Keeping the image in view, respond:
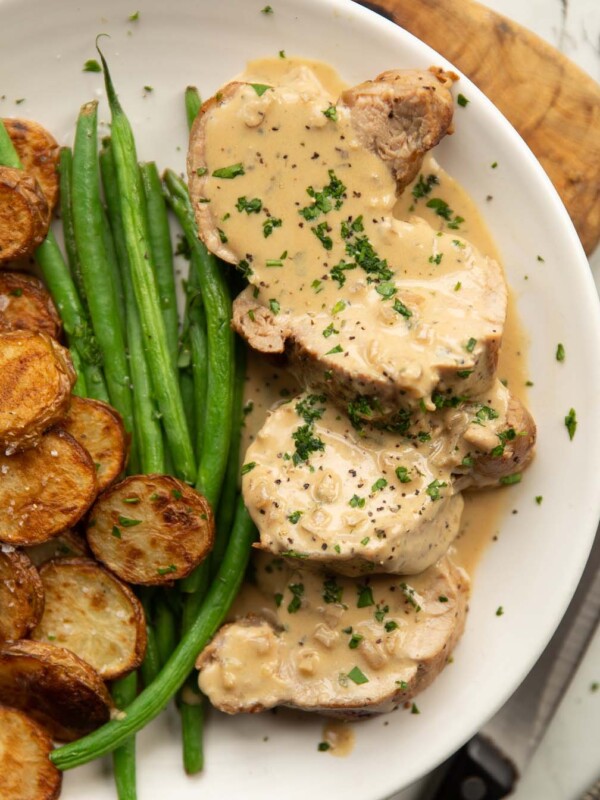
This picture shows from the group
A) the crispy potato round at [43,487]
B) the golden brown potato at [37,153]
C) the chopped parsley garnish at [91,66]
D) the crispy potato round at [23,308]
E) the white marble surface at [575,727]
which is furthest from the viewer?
the white marble surface at [575,727]

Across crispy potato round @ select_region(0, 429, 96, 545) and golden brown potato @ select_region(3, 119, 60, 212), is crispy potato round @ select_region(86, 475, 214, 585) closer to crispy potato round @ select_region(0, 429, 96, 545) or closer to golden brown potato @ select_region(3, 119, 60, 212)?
crispy potato round @ select_region(0, 429, 96, 545)

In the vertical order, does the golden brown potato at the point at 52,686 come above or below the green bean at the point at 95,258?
below

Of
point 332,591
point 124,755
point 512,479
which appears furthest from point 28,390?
point 512,479

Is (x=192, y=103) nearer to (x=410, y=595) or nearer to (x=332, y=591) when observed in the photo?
(x=332, y=591)

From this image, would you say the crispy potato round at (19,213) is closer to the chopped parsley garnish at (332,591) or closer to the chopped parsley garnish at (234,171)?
the chopped parsley garnish at (234,171)

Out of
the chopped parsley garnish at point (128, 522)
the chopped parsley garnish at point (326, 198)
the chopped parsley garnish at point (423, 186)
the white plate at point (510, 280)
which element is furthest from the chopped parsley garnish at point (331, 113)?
the chopped parsley garnish at point (128, 522)

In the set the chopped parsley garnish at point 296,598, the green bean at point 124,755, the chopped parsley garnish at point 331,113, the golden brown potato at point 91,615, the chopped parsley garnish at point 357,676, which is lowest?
the green bean at point 124,755

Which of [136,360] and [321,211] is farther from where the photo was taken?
[136,360]
